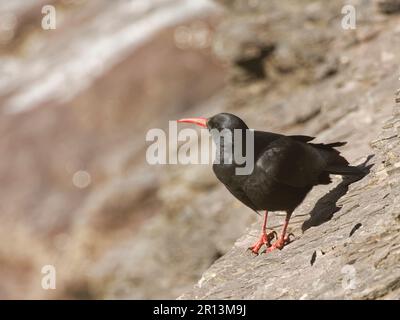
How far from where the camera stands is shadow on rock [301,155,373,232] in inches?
417

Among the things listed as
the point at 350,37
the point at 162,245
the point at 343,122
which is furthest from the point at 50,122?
the point at 343,122

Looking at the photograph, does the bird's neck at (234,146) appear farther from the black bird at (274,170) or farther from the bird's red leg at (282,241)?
the bird's red leg at (282,241)

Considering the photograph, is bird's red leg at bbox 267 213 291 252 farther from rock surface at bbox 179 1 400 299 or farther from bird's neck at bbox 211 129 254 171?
bird's neck at bbox 211 129 254 171

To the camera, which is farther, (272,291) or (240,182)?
(240,182)

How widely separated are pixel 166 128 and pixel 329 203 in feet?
67.3

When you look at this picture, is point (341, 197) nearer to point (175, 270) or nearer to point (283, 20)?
point (175, 270)

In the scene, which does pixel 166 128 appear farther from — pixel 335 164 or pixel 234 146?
pixel 234 146

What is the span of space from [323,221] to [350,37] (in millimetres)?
9326

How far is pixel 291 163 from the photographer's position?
10102 mm

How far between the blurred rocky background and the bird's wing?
647 mm

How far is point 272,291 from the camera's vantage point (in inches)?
336

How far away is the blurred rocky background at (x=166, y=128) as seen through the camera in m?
9.61

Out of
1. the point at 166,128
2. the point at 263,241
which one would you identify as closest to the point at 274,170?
the point at 263,241
